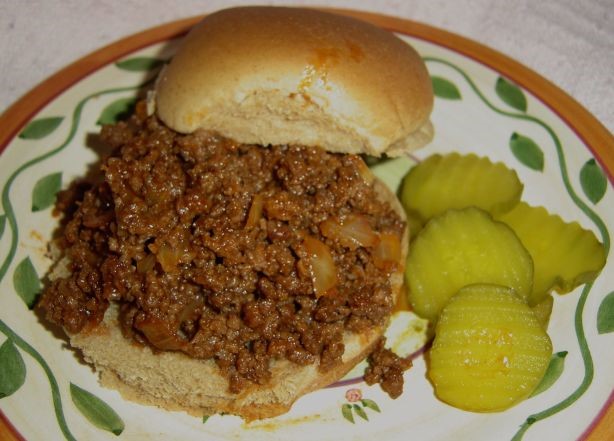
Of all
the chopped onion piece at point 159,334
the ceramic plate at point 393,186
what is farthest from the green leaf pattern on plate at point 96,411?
the chopped onion piece at point 159,334

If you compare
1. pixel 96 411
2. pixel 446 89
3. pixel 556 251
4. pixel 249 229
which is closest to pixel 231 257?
pixel 249 229

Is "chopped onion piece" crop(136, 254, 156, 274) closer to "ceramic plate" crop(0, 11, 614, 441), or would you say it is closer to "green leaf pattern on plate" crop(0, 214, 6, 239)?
"ceramic plate" crop(0, 11, 614, 441)

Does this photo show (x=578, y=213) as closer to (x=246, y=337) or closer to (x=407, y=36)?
(x=407, y=36)

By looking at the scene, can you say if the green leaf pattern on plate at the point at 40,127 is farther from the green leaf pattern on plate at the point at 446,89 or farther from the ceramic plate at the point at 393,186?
the green leaf pattern on plate at the point at 446,89

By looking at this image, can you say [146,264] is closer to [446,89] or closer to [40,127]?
[40,127]

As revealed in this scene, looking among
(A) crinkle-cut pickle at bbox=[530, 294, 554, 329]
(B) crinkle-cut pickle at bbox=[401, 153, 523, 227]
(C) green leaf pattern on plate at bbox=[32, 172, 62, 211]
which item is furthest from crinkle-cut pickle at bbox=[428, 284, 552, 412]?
(C) green leaf pattern on plate at bbox=[32, 172, 62, 211]

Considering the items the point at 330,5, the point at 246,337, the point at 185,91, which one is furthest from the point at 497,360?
the point at 330,5
